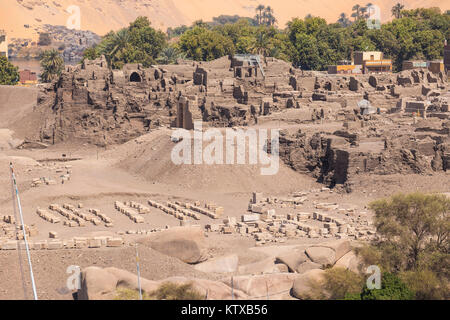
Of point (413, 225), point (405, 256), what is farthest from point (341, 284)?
point (413, 225)

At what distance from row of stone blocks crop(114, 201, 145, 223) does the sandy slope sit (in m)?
131

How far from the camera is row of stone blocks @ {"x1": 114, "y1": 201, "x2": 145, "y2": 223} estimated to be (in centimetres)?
3338

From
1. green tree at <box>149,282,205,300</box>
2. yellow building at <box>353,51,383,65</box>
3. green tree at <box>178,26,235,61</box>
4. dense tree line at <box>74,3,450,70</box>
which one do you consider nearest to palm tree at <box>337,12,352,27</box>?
dense tree line at <box>74,3,450,70</box>

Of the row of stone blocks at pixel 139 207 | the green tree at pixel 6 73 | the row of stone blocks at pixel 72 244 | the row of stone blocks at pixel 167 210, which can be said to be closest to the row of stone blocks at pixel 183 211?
the row of stone blocks at pixel 167 210

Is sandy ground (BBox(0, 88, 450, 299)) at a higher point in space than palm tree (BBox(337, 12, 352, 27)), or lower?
lower

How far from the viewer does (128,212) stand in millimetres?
34531

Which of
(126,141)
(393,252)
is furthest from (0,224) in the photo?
(126,141)

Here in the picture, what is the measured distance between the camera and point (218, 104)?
172 feet

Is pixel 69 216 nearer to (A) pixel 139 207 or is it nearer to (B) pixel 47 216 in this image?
(B) pixel 47 216

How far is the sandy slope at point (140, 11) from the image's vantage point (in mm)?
165375

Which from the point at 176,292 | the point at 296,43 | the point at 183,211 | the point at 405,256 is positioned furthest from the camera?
the point at 296,43

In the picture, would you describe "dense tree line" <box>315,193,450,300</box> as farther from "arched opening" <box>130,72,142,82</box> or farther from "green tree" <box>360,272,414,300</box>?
"arched opening" <box>130,72,142,82</box>

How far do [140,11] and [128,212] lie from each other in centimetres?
15492

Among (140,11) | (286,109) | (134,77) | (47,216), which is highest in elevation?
(140,11)
